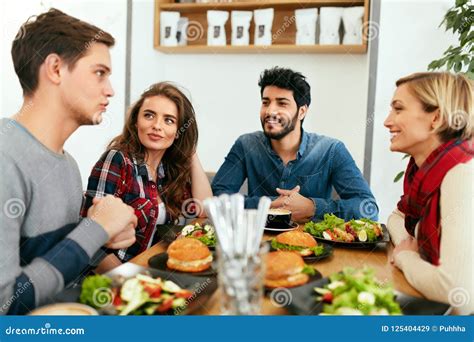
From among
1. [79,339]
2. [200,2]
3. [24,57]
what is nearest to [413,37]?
[200,2]

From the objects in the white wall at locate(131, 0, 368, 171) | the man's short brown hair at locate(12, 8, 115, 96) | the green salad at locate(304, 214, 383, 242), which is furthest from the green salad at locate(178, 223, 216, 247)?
the white wall at locate(131, 0, 368, 171)

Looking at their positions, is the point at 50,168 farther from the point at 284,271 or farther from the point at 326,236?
the point at 326,236

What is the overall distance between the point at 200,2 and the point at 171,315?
2.45 meters

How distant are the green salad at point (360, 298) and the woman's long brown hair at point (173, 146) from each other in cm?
93

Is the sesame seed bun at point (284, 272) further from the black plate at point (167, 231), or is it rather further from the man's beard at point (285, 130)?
the man's beard at point (285, 130)

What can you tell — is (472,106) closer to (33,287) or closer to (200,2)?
(33,287)

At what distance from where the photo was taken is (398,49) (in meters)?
2.57

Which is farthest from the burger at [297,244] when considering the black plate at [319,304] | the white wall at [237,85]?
the white wall at [237,85]

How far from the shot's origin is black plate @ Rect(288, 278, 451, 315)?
2.82ft

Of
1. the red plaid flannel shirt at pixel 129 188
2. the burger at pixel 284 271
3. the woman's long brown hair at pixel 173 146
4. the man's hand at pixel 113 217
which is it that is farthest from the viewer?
the woman's long brown hair at pixel 173 146

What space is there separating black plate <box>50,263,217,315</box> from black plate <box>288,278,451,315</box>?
16 cm

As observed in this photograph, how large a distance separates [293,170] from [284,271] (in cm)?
118

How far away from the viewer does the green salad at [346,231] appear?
52.8 inches

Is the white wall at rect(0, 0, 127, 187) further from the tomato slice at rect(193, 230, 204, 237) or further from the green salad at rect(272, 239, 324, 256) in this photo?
the green salad at rect(272, 239, 324, 256)
